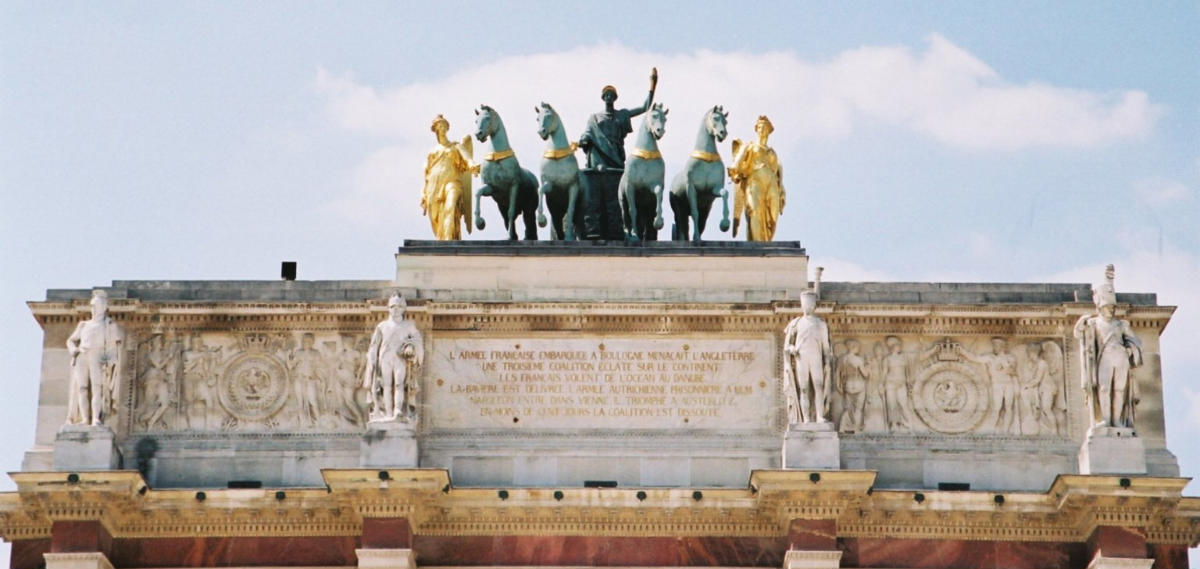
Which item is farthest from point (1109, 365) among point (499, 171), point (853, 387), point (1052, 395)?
point (499, 171)

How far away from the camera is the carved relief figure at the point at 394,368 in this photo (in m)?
45.3

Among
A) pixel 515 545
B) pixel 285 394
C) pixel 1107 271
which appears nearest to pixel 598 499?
pixel 515 545

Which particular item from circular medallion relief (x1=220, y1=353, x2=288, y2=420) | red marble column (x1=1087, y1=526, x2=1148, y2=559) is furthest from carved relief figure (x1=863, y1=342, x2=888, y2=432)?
circular medallion relief (x1=220, y1=353, x2=288, y2=420)

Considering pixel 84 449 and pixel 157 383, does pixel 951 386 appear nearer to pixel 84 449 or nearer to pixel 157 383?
pixel 157 383

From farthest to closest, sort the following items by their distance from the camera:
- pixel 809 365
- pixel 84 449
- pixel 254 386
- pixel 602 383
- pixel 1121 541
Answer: pixel 254 386
pixel 602 383
pixel 809 365
pixel 84 449
pixel 1121 541

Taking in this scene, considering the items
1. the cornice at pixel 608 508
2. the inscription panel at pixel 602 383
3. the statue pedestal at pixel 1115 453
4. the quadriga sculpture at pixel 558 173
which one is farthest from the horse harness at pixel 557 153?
the statue pedestal at pixel 1115 453

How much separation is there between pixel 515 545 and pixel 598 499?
4.27 feet

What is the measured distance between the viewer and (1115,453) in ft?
148

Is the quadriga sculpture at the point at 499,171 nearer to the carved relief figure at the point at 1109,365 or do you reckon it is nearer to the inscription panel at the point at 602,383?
the inscription panel at the point at 602,383

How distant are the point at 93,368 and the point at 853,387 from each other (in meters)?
10.5

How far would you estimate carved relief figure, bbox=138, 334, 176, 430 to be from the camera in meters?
46.2

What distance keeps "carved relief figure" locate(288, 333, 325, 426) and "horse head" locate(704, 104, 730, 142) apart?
261 inches

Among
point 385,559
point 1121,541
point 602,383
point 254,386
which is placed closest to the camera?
point 385,559

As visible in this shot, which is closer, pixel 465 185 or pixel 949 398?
pixel 949 398
